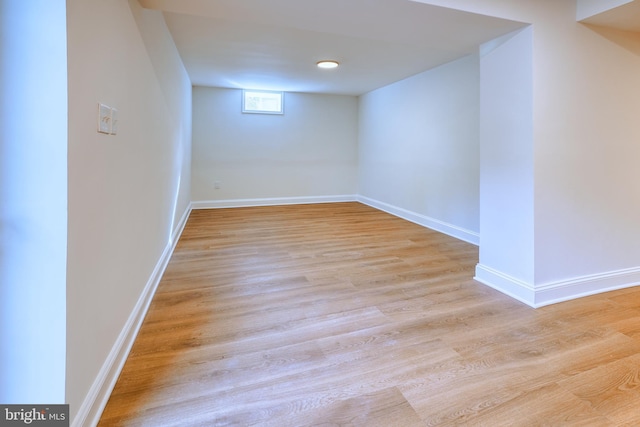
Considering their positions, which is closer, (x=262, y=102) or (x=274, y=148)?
(x=262, y=102)

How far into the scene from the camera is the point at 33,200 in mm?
954

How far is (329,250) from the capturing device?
3408 mm

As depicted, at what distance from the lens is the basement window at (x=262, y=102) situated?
5785 millimetres

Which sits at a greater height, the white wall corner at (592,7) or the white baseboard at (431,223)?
the white wall corner at (592,7)

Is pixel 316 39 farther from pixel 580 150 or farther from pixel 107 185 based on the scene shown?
pixel 107 185

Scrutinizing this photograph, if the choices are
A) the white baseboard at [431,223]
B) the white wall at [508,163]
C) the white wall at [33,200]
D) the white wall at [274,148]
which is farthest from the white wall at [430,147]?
the white wall at [33,200]

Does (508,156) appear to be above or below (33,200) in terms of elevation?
above

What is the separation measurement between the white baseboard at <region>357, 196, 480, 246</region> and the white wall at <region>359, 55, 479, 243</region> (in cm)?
1

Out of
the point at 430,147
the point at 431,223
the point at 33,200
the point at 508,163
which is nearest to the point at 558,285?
the point at 508,163

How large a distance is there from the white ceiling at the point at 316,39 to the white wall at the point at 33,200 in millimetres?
1041

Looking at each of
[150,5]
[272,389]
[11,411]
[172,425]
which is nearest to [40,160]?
[11,411]

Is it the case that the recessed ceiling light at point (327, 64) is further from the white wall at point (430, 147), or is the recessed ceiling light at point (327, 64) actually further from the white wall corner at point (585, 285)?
the white wall corner at point (585, 285)

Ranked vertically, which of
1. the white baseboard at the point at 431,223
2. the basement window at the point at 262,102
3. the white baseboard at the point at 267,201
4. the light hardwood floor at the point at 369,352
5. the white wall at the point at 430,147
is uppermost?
the basement window at the point at 262,102

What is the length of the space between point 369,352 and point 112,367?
1187mm
